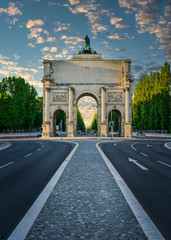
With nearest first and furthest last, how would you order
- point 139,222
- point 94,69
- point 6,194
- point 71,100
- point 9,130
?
1. point 139,222
2. point 6,194
3. point 71,100
4. point 94,69
5. point 9,130

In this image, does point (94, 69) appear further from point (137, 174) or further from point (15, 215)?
point (15, 215)

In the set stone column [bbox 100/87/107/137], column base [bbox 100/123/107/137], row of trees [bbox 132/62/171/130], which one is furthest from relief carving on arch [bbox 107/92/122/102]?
row of trees [bbox 132/62/171/130]

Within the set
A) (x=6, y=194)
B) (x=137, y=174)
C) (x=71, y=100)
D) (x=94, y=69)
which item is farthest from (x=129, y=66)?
(x=6, y=194)

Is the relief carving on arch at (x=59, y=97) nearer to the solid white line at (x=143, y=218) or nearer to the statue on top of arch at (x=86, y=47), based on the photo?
the statue on top of arch at (x=86, y=47)

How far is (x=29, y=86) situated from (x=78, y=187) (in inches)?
2284

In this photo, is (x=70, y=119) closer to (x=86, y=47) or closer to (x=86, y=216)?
(x=86, y=47)

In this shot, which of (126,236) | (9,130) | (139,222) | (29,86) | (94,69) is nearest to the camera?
(126,236)

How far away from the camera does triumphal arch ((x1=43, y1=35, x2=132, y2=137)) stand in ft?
141

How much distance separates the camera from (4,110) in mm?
47125

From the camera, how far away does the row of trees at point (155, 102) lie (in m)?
49.2

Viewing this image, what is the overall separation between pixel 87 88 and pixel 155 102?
68.5 ft

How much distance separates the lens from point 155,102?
52.5m

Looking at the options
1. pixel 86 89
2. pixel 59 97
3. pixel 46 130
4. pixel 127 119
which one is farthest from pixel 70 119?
pixel 127 119

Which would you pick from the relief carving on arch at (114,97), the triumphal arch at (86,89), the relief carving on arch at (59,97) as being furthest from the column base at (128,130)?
the relief carving on arch at (59,97)
